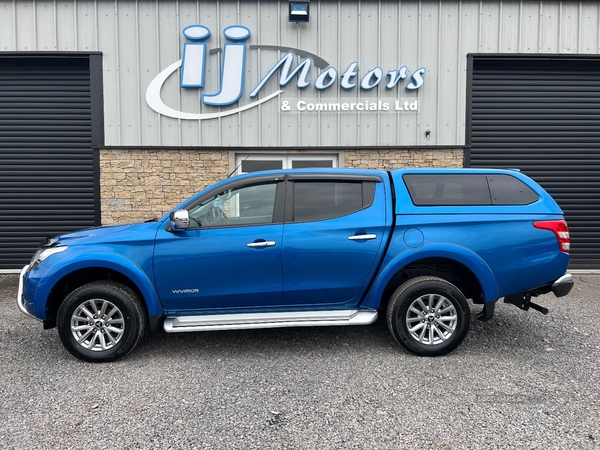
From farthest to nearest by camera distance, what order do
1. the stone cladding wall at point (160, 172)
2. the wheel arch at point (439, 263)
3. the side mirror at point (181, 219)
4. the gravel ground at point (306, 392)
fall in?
the stone cladding wall at point (160, 172), the wheel arch at point (439, 263), the side mirror at point (181, 219), the gravel ground at point (306, 392)

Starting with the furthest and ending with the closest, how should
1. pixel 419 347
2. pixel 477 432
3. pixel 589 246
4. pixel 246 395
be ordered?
pixel 589 246, pixel 419 347, pixel 246 395, pixel 477 432

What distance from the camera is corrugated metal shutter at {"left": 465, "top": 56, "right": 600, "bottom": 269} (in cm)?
805

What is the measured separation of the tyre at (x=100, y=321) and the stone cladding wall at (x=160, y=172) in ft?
13.6

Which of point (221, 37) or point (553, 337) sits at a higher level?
point (221, 37)

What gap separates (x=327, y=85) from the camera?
7.58 meters

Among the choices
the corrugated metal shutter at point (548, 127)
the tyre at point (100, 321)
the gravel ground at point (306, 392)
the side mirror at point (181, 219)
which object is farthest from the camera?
the corrugated metal shutter at point (548, 127)

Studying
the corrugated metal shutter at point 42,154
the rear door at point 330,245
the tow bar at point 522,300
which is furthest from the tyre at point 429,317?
the corrugated metal shutter at point 42,154

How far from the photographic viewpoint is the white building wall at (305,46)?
7.52m

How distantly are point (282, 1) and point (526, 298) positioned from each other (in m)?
6.55

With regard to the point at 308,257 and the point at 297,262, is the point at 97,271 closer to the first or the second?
the point at 297,262

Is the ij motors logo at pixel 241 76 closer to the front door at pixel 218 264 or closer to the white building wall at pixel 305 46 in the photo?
the white building wall at pixel 305 46

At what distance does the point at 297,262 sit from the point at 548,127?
7.01 meters

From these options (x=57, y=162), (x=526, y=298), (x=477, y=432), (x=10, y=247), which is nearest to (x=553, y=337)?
(x=526, y=298)

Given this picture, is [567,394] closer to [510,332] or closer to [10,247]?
[510,332]
